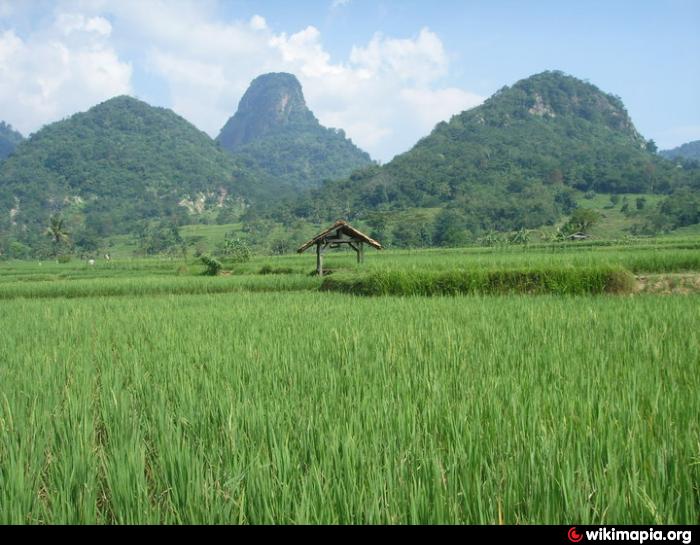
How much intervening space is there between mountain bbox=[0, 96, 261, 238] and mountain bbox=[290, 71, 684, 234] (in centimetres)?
3535

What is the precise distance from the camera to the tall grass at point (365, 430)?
5.34 ft

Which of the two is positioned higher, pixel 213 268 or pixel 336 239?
pixel 336 239

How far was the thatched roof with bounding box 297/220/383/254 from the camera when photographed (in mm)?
17562

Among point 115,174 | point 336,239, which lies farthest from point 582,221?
point 115,174

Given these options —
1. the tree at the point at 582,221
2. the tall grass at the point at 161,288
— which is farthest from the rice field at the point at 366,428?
the tree at the point at 582,221

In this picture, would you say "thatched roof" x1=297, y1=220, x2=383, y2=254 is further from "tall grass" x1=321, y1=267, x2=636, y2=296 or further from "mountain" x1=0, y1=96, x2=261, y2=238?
"mountain" x1=0, y1=96, x2=261, y2=238

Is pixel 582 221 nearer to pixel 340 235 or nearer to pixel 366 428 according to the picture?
pixel 340 235

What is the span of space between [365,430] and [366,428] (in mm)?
17

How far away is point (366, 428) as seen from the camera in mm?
2305

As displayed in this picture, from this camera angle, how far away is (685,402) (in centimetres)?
264

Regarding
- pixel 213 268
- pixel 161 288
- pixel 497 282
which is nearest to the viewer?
pixel 497 282
